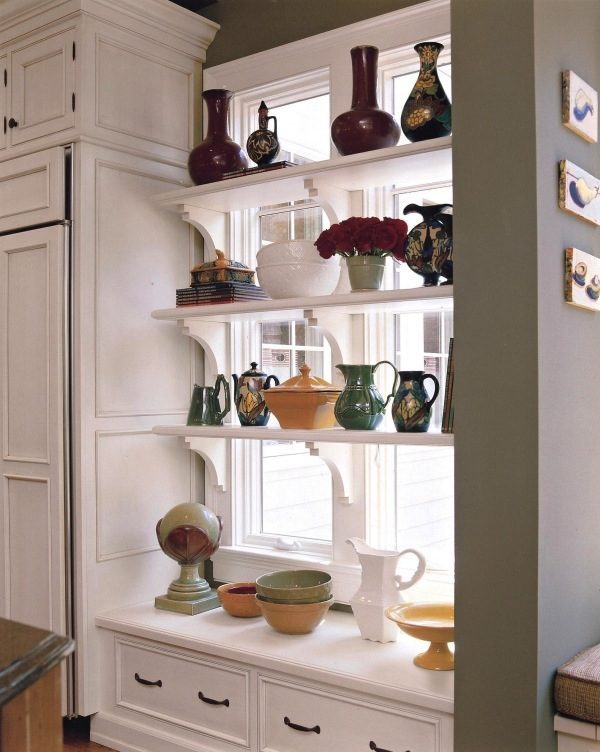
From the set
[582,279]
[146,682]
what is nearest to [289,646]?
[146,682]

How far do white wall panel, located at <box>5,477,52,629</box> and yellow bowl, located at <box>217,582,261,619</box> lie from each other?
0.60 m

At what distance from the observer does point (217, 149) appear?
2.97 m

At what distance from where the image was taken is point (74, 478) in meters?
2.89

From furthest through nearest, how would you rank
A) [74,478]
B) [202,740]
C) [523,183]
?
[74,478] → [202,740] → [523,183]

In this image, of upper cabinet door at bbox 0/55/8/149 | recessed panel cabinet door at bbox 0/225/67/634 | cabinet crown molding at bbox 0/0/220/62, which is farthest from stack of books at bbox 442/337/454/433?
upper cabinet door at bbox 0/55/8/149

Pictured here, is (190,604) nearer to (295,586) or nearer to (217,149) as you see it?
(295,586)

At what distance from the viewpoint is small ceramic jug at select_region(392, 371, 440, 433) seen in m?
2.39

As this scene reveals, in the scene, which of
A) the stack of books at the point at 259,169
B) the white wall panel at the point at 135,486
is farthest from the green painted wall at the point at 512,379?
the white wall panel at the point at 135,486

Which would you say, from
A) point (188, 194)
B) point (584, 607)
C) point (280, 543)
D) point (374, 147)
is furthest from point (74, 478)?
point (584, 607)

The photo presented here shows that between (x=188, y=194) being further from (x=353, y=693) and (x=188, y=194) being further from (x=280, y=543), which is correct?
(x=353, y=693)

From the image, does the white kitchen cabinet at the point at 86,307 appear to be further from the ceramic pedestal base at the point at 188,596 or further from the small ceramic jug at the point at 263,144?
the small ceramic jug at the point at 263,144

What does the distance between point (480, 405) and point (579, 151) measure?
0.73 m

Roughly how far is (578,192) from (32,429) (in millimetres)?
1981

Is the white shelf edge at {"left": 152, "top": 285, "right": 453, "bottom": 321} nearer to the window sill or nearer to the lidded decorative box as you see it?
the lidded decorative box
